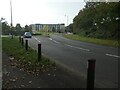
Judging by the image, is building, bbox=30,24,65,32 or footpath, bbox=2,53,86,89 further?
building, bbox=30,24,65,32

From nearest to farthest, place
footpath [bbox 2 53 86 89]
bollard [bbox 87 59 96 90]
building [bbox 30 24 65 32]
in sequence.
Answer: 1. bollard [bbox 87 59 96 90]
2. footpath [bbox 2 53 86 89]
3. building [bbox 30 24 65 32]

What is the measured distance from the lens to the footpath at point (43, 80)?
5.61 m

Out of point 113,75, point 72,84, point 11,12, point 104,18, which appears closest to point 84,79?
point 72,84

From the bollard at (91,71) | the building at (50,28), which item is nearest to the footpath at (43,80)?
the bollard at (91,71)

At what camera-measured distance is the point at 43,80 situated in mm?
6234

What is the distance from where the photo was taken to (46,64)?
8766 millimetres

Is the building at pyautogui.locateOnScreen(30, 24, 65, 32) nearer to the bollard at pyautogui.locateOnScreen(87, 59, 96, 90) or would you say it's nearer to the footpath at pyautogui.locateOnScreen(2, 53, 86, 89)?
the footpath at pyautogui.locateOnScreen(2, 53, 86, 89)

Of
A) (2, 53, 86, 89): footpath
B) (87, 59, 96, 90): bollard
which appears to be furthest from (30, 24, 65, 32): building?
(87, 59, 96, 90): bollard

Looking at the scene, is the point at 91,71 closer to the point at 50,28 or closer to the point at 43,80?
the point at 43,80

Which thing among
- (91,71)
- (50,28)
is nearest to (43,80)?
(91,71)

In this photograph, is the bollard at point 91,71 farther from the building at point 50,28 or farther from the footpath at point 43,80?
the building at point 50,28

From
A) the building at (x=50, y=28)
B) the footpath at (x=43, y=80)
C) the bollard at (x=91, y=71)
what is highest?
the building at (x=50, y=28)

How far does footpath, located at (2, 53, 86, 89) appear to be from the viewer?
5.61 meters

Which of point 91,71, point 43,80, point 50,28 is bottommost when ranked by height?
point 43,80
